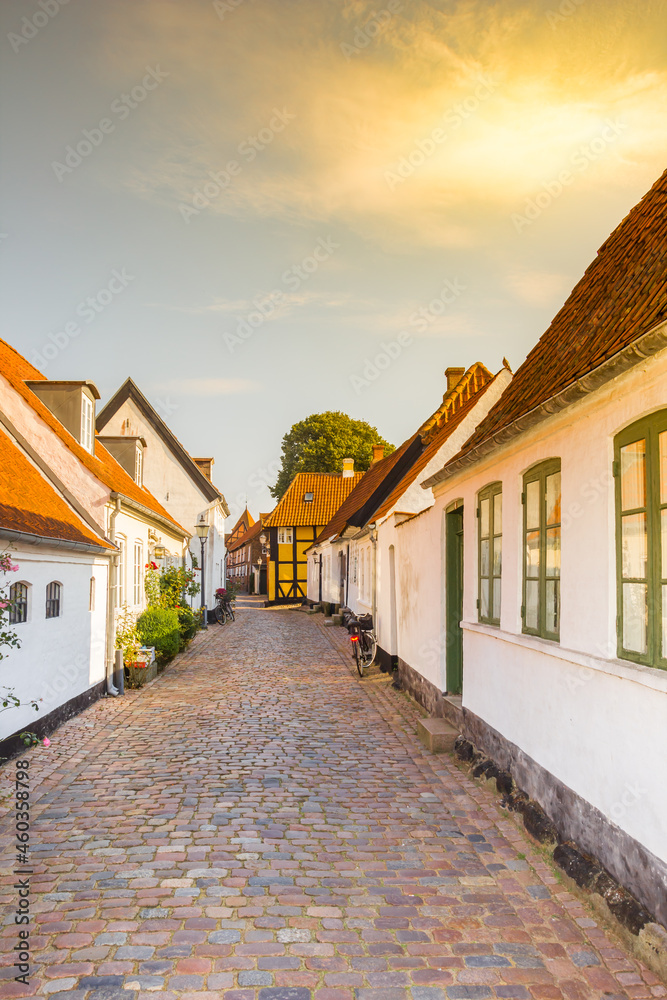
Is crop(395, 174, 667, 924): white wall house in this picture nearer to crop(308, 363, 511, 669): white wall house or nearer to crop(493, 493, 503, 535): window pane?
crop(493, 493, 503, 535): window pane

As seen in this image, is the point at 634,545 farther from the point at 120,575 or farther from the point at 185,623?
the point at 185,623

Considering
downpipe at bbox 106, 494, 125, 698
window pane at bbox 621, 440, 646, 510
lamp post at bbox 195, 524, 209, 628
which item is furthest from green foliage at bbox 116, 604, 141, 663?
window pane at bbox 621, 440, 646, 510

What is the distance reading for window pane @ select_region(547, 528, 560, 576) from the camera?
516 cm

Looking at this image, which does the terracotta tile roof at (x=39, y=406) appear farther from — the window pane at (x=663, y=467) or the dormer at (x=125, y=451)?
the window pane at (x=663, y=467)

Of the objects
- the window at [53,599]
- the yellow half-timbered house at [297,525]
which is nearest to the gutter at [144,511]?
the window at [53,599]

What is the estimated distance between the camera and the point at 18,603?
774 cm

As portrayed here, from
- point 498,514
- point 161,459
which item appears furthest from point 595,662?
point 161,459

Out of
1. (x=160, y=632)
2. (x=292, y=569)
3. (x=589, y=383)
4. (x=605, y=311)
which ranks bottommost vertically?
(x=160, y=632)

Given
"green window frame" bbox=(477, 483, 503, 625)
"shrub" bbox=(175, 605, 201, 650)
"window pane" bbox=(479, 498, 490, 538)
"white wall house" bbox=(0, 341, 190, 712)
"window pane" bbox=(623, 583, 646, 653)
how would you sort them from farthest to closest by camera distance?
"shrub" bbox=(175, 605, 201, 650)
"white wall house" bbox=(0, 341, 190, 712)
"window pane" bbox=(479, 498, 490, 538)
"green window frame" bbox=(477, 483, 503, 625)
"window pane" bbox=(623, 583, 646, 653)

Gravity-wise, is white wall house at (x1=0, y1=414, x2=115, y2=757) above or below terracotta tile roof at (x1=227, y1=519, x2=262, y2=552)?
below

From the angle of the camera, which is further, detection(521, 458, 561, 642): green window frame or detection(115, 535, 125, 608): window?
detection(115, 535, 125, 608): window

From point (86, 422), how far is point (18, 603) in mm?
6877

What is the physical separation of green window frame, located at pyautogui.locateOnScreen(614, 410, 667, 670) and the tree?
3900 cm

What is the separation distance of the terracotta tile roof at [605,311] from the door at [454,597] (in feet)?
6.56
